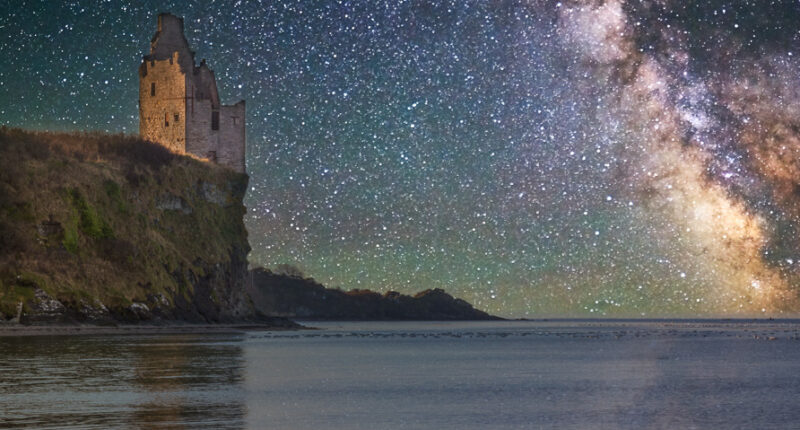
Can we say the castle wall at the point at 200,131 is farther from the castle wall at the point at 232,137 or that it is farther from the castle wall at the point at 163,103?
the castle wall at the point at 232,137

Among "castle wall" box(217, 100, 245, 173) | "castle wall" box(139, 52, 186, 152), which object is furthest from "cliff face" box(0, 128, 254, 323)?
"castle wall" box(139, 52, 186, 152)

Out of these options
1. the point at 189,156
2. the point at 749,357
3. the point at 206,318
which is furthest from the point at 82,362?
the point at 189,156

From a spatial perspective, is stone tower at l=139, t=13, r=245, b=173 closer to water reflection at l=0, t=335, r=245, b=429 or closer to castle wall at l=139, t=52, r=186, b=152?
castle wall at l=139, t=52, r=186, b=152

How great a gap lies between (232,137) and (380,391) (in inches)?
3573

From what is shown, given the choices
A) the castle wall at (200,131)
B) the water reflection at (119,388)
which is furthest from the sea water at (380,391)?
the castle wall at (200,131)

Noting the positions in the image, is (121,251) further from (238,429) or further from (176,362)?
(238,429)

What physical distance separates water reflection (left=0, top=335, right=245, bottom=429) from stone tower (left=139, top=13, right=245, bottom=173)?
69.6 metres

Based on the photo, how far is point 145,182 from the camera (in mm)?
96562

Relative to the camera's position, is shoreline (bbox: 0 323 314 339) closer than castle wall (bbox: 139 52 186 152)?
Yes

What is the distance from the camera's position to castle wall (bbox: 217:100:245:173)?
11662cm

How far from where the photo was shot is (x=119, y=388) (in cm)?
2767

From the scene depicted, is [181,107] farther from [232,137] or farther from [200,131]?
[232,137]

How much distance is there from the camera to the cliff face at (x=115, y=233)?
257ft

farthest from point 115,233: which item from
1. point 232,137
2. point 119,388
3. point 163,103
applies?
point 119,388
